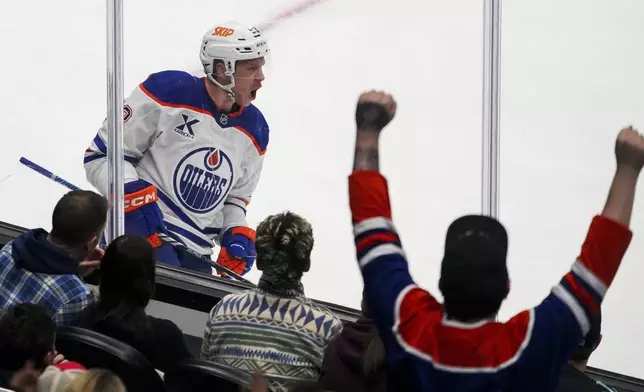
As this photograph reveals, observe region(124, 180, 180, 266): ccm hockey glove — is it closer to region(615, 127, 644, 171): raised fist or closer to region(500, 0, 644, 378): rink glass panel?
region(500, 0, 644, 378): rink glass panel

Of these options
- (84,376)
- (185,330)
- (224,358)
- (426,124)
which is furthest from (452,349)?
(426,124)

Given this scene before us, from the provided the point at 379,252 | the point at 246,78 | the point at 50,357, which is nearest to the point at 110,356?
the point at 50,357

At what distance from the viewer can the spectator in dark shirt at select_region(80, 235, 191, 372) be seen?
2.45 m

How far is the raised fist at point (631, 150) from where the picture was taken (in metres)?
1.68

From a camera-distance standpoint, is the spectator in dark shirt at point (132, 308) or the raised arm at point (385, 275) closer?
the raised arm at point (385, 275)

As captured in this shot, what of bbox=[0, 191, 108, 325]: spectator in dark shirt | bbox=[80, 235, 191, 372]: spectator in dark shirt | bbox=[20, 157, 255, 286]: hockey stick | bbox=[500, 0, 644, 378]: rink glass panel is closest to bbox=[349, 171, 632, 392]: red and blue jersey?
bbox=[80, 235, 191, 372]: spectator in dark shirt

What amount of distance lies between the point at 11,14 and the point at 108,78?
2302 mm

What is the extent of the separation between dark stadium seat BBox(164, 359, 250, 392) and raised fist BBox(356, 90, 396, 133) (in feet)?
1.71

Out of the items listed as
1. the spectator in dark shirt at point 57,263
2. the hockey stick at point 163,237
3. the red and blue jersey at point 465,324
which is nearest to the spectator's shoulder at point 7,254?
the spectator in dark shirt at point 57,263

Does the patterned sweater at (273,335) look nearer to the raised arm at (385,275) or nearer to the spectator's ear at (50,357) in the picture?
the spectator's ear at (50,357)

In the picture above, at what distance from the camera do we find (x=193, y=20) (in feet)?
17.9

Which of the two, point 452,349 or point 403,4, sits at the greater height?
point 403,4

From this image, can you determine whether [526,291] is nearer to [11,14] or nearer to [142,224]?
[142,224]

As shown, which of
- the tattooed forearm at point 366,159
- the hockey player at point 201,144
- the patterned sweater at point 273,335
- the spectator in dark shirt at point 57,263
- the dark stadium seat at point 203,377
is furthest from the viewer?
the hockey player at point 201,144
